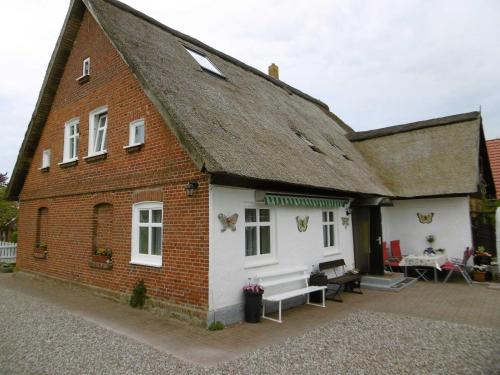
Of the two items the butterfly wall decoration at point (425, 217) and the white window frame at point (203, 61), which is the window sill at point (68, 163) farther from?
the butterfly wall decoration at point (425, 217)

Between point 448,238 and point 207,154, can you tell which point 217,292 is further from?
point 448,238

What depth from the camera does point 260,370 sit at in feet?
15.5

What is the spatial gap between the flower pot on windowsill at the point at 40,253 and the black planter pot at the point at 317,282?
28.8 feet

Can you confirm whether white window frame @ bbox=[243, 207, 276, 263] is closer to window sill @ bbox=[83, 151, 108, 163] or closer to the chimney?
window sill @ bbox=[83, 151, 108, 163]

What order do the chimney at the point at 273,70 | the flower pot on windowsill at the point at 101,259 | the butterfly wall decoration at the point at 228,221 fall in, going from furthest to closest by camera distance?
1. the chimney at the point at 273,70
2. the flower pot on windowsill at the point at 101,259
3. the butterfly wall decoration at the point at 228,221

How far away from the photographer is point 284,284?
8.16 meters

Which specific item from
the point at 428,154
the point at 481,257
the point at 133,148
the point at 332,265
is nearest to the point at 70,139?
the point at 133,148

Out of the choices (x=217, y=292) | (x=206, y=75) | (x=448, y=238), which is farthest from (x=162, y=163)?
(x=448, y=238)

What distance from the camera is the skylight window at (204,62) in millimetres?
10964

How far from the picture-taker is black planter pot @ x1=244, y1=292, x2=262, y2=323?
690 centimetres

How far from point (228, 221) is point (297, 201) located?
217 centimetres

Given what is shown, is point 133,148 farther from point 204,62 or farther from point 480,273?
point 480,273

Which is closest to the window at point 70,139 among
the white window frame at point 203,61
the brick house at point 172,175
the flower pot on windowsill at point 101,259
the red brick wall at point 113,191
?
the brick house at point 172,175

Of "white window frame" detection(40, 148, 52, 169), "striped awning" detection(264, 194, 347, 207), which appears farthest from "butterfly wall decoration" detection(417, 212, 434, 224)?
"white window frame" detection(40, 148, 52, 169)
